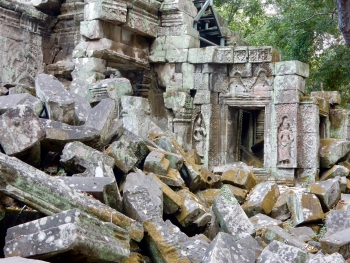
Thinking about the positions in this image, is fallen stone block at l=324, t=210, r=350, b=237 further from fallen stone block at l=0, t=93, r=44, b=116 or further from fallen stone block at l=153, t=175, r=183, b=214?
fallen stone block at l=0, t=93, r=44, b=116

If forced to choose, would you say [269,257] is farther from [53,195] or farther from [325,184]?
[325,184]

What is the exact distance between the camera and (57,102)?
5895 millimetres

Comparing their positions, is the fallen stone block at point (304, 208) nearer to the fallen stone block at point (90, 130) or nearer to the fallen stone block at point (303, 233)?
the fallen stone block at point (303, 233)

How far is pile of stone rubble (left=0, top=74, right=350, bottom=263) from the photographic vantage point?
3803mm

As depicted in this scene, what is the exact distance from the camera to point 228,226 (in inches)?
225

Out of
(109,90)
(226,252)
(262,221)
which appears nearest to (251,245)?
(226,252)

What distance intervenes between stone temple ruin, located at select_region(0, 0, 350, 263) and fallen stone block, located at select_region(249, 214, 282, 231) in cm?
→ 4

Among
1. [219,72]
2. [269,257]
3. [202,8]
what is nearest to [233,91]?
[219,72]

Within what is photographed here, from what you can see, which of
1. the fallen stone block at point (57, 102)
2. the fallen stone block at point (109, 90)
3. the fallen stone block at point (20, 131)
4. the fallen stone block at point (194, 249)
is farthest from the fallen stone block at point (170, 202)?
the fallen stone block at point (109, 90)

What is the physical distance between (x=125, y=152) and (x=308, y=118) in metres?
4.78

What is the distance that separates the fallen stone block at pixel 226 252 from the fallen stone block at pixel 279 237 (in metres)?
1.11

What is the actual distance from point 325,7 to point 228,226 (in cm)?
998

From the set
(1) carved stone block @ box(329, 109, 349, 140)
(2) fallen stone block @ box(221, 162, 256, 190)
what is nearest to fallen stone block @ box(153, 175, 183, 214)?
(2) fallen stone block @ box(221, 162, 256, 190)

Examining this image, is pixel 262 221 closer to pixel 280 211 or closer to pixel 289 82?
pixel 280 211
